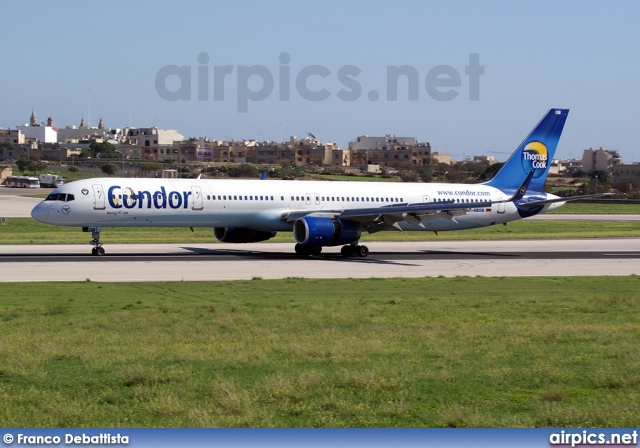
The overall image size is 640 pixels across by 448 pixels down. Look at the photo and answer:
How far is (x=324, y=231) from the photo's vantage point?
41812 mm

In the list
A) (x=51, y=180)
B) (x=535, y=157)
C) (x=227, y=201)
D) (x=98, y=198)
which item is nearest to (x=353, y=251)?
(x=227, y=201)

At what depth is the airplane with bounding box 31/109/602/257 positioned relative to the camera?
4075cm

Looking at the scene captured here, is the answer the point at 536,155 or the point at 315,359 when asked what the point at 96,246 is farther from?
the point at 315,359

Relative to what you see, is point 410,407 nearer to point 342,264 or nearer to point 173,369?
point 173,369

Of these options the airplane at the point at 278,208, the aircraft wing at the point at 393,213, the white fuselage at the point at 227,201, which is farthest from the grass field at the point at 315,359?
the aircraft wing at the point at 393,213

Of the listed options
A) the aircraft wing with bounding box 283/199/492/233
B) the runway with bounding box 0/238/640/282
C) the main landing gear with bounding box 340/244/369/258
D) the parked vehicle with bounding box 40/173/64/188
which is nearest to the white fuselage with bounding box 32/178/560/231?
the aircraft wing with bounding box 283/199/492/233

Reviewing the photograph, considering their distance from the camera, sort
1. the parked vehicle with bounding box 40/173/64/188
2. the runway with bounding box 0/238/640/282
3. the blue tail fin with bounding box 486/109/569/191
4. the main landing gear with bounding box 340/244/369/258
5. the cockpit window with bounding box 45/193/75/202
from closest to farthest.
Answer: the runway with bounding box 0/238/640/282
the cockpit window with bounding box 45/193/75/202
the main landing gear with bounding box 340/244/369/258
the blue tail fin with bounding box 486/109/569/191
the parked vehicle with bounding box 40/173/64/188

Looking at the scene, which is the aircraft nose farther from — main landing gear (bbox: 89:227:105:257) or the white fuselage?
main landing gear (bbox: 89:227:105:257)

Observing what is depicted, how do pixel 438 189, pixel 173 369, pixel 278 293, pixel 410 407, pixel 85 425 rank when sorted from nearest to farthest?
pixel 85 425
pixel 410 407
pixel 173 369
pixel 278 293
pixel 438 189

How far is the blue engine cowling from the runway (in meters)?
0.93

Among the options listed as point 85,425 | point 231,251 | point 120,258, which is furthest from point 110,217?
point 85,425

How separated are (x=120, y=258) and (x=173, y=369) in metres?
25.5

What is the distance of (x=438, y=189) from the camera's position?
5081 cm

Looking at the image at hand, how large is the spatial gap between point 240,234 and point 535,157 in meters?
19.2
